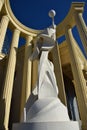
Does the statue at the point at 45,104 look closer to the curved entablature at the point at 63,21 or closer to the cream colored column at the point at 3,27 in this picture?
the cream colored column at the point at 3,27

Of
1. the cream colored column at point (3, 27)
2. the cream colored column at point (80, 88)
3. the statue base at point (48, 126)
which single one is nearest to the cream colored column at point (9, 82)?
the cream colored column at point (3, 27)

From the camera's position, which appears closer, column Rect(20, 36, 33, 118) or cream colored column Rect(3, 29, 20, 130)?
cream colored column Rect(3, 29, 20, 130)

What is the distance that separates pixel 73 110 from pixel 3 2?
40.9ft

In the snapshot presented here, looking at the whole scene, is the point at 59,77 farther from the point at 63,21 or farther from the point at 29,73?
the point at 63,21

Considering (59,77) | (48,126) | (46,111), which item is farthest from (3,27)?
(48,126)

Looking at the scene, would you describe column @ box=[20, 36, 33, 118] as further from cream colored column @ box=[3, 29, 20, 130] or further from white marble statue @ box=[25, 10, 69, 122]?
white marble statue @ box=[25, 10, 69, 122]

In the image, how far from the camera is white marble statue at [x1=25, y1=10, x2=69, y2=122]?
3.21 metres

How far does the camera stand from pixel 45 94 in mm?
3811

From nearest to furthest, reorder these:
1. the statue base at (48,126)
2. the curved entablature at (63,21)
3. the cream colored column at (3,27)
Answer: the statue base at (48,126) < the cream colored column at (3,27) < the curved entablature at (63,21)

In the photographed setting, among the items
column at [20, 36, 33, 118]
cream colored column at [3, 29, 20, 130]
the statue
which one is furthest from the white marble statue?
column at [20, 36, 33, 118]

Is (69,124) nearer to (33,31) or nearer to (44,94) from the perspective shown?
(44,94)

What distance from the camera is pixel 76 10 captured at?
11.8 m

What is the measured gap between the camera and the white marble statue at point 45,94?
3.21 meters

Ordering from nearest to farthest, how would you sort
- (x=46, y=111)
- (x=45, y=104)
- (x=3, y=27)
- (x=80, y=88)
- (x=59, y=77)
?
(x=46, y=111) < (x=45, y=104) < (x=80, y=88) < (x=59, y=77) < (x=3, y=27)
